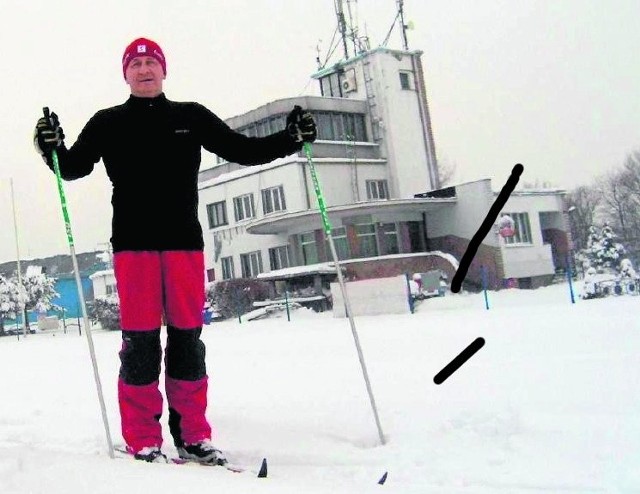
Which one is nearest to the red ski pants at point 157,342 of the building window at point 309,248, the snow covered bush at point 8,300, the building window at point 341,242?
the building window at point 341,242

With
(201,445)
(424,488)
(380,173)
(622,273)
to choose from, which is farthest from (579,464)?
(380,173)

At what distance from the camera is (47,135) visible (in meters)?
3.41

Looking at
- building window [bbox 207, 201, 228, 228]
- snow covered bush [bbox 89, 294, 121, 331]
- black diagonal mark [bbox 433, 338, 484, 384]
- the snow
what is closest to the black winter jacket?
the snow

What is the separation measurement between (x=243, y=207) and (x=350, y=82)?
8.40m

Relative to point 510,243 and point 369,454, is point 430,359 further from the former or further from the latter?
point 510,243

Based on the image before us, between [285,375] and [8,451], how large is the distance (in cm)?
324

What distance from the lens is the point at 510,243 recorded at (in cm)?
2859

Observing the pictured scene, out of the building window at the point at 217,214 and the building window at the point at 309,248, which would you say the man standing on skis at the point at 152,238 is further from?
the building window at the point at 217,214

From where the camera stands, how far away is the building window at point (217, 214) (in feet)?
106

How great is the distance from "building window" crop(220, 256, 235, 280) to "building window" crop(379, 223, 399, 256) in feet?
26.7

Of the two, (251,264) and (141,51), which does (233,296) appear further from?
(141,51)

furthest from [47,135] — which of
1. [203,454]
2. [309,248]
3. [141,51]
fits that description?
[309,248]

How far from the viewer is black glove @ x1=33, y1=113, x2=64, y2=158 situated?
342 cm

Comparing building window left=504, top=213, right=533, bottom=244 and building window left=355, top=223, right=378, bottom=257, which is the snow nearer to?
building window left=355, top=223, right=378, bottom=257
